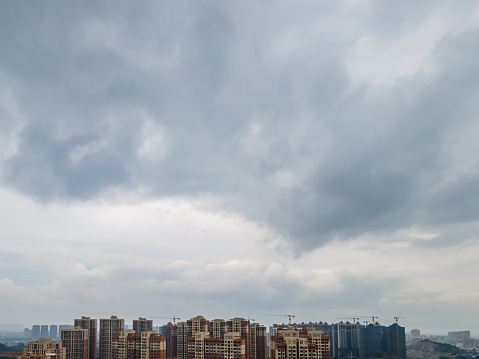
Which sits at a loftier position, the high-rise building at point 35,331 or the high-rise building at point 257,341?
the high-rise building at point 257,341

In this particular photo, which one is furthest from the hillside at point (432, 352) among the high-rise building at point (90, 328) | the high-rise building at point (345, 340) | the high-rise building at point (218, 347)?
the high-rise building at point (90, 328)

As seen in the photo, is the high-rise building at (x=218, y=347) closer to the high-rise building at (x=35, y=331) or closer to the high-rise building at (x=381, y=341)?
the high-rise building at (x=381, y=341)

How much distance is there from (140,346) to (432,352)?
52640mm

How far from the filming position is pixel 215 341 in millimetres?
32188

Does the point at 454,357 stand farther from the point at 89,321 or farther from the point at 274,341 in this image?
the point at 89,321

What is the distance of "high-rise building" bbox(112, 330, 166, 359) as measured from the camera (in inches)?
1378

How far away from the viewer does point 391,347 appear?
55.1 meters

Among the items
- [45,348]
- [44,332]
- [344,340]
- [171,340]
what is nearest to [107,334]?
[171,340]

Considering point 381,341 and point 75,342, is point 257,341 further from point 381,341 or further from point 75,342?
point 381,341

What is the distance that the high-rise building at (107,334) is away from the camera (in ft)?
147

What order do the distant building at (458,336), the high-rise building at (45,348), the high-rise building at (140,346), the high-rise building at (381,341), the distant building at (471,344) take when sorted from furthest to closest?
the distant building at (458,336) → the distant building at (471,344) → the high-rise building at (381,341) → the high-rise building at (45,348) → the high-rise building at (140,346)

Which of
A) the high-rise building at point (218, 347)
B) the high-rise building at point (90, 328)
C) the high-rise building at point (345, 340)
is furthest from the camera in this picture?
the high-rise building at point (345, 340)

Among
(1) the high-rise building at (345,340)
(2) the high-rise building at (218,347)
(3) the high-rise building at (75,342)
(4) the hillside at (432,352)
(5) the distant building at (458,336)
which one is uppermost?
(2) the high-rise building at (218,347)

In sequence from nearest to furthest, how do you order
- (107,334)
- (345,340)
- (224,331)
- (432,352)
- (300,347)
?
(300,347)
(224,331)
(107,334)
(345,340)
(432,352)
